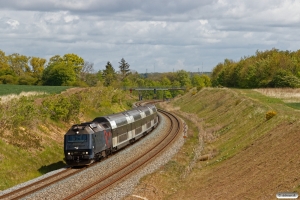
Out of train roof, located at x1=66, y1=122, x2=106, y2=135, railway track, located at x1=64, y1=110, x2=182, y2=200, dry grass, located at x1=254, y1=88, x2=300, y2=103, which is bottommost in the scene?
railway track, located at x1=64, y1=110, x2=182, y2=200

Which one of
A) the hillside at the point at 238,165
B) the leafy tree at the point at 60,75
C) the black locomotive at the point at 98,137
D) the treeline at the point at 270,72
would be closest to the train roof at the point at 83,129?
the black locomotive at the point at 98,137

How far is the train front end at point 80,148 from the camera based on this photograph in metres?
32.4

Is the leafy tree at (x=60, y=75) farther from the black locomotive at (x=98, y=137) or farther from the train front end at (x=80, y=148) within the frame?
the train front end at (x=80, y=148)

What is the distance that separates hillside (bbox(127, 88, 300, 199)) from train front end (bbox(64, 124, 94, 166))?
5219 mm

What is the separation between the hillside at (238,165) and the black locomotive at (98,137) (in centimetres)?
519

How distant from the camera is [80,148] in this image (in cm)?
3247

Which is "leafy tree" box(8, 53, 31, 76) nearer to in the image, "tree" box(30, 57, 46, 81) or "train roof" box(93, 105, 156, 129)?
"tree" box(30, 57, 46, 81)

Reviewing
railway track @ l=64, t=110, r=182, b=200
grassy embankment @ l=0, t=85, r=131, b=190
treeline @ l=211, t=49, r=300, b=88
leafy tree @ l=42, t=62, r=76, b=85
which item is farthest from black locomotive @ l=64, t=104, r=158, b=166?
leafy tree @ l=42, t=62, r=76, b=85

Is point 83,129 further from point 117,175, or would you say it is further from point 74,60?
point 74,60

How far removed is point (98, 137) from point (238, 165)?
11.0 m

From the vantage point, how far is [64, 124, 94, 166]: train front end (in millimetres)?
32438

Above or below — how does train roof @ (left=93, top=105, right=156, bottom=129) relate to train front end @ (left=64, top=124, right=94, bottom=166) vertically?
above

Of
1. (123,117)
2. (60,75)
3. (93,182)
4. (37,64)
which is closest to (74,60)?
(37,64)

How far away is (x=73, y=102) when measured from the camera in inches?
1950
